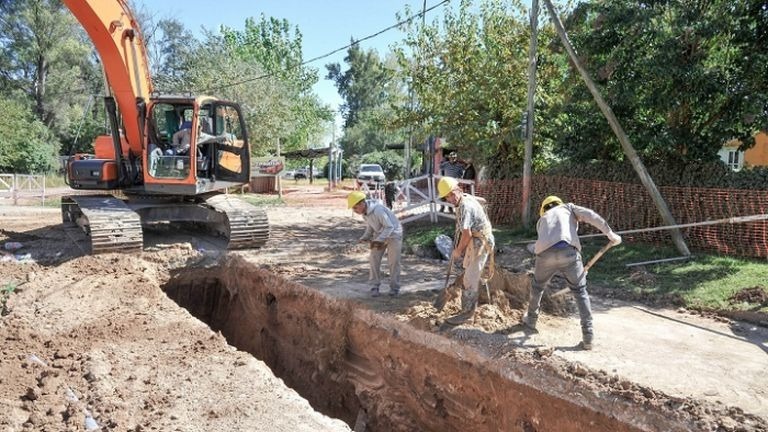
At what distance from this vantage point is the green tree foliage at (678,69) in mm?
8938

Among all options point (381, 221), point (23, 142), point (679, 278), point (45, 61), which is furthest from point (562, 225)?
point (45, 61)

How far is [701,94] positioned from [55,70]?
43701 mm

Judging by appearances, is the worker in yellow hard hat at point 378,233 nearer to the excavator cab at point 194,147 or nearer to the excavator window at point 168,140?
the excavator cab at point 194,147

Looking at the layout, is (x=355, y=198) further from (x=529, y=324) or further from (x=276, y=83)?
(x=276, y=83)

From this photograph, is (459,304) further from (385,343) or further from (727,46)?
(727,46)

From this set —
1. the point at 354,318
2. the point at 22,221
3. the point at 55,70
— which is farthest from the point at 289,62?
the point at 354,318

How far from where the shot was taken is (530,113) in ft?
39.9

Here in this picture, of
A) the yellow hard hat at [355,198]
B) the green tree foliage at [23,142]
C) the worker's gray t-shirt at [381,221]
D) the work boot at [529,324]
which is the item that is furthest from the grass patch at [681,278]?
the green tree foliage at [23,142]

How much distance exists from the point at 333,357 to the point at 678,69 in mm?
7053

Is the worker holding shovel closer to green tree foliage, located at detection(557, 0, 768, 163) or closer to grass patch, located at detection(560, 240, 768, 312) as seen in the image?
grass patch, located at detection(560, 240, 768, 312)

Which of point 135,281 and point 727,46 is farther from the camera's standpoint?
point 727,46

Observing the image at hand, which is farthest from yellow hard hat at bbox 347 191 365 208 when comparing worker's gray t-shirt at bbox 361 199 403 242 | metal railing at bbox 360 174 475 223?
metal railing at bbox 360 174 475 223

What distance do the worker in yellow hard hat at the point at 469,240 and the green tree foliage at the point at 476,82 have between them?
738cm

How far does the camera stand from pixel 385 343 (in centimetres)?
648
